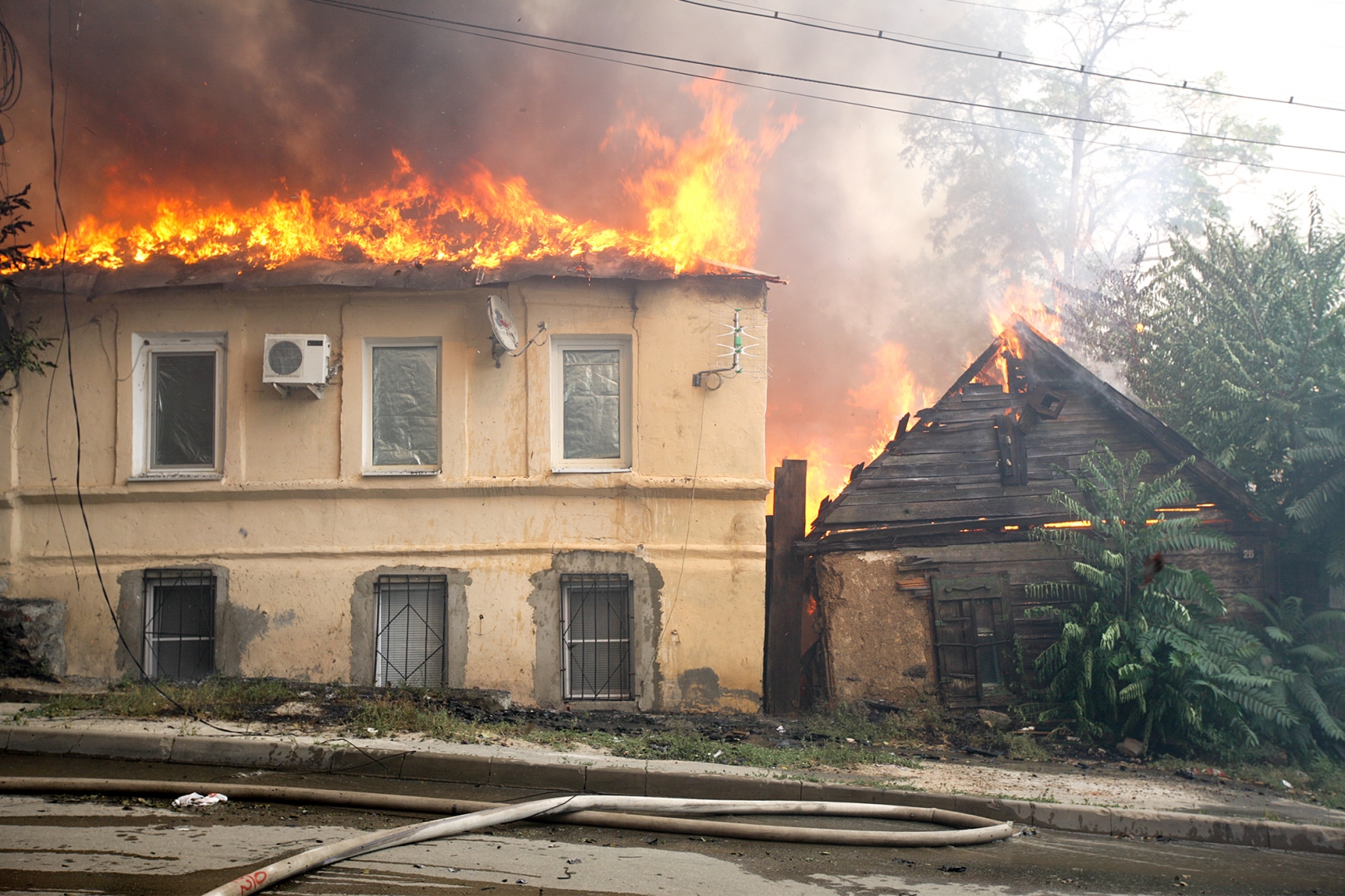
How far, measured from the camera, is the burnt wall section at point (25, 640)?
872 cm

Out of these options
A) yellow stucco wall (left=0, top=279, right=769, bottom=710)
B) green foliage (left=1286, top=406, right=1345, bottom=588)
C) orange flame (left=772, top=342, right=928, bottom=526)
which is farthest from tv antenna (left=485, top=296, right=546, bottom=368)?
green foliage (left=1286, top=406, right=1345, bottom=588)

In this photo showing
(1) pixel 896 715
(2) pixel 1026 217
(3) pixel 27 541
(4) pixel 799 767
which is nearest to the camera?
(4) pixel 799 767

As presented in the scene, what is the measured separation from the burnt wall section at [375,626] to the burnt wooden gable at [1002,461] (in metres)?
4.04

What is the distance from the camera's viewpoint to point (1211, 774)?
26.0 feet

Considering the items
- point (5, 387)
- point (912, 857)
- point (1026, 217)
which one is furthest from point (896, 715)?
point (1026, 217)

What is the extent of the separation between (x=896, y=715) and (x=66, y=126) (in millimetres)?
14038

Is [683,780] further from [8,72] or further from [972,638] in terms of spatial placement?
[8,72]

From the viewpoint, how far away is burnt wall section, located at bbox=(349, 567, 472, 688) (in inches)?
370

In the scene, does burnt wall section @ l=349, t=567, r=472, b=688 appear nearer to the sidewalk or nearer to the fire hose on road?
the sidewalk

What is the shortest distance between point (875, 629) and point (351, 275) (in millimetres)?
7126

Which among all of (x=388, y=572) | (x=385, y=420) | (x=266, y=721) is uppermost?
(x=385, y=420)

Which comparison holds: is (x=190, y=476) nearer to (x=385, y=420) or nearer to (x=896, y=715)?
(x=385, y=420)

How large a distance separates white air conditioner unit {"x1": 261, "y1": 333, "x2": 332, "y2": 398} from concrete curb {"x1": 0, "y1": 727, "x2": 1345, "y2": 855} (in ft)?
13.2

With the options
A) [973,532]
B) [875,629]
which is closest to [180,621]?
[875,629]
